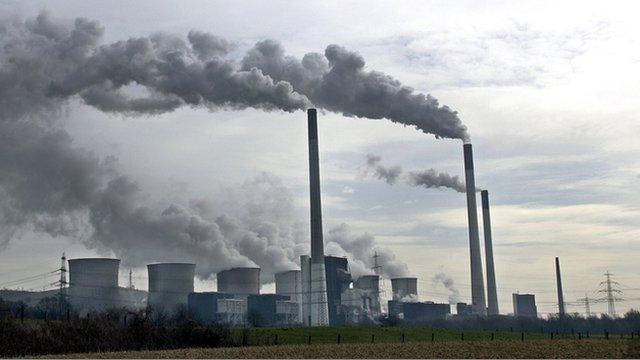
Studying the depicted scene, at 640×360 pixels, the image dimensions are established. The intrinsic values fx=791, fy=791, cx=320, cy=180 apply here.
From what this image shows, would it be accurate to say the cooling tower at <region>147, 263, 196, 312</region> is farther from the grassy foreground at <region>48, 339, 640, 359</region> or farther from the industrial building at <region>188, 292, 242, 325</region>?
the grassy foreground at <region>48, 339, 640, 359</region>

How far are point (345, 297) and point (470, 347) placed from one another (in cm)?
7440

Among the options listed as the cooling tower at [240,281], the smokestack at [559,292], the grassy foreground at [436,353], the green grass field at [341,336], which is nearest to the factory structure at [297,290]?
the cooling tower at [240,281]

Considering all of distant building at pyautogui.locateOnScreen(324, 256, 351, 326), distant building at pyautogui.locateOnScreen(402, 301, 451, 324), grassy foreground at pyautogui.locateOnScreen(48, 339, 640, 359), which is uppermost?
distant building at pyautogui.locateOnScreen(324, 256, 351, 326)

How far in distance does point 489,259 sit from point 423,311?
2039 cm

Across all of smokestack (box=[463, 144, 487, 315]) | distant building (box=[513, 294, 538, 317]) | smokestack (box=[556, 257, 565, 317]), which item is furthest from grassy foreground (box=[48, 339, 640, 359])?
distant building (box=[513, 294, 538, 317])

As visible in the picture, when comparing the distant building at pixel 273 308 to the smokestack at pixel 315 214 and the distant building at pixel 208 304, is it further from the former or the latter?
the smokestack at pixel 315 214

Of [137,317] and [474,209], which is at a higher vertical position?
[474,209]

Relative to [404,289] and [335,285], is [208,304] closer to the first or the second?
[335,285]

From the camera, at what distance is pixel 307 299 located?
9644 cm

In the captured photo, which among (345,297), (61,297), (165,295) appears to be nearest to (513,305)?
(345,297)

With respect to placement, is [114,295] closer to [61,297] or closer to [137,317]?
[61,297]

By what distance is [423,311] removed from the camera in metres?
124

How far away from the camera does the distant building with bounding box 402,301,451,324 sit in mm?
121688

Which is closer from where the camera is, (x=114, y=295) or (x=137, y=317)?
(x=137, y=317)
